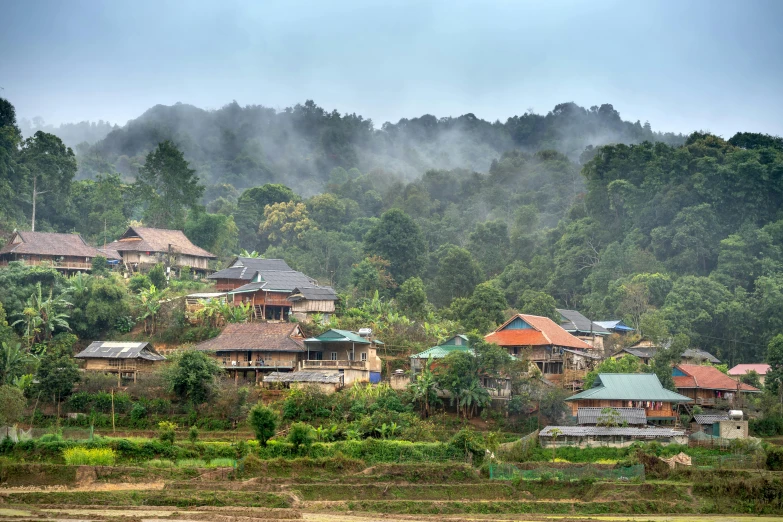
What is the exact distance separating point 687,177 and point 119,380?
144ft

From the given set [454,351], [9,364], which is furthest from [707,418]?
[9,364]

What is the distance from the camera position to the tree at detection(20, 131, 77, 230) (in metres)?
73.7

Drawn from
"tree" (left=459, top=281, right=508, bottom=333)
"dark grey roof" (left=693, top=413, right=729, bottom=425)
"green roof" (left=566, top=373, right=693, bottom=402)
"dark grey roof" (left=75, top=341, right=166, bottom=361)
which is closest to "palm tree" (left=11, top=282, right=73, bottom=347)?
"dark grey roof" (left=75, top=341, right=166, bottom=361)

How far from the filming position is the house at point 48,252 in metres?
60.1

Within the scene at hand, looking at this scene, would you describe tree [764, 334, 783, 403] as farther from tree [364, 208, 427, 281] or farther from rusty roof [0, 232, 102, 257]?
rusty roof [0, 232, 102, 257]

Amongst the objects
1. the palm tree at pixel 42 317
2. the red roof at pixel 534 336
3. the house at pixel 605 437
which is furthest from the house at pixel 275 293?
the house at pixel 605 437

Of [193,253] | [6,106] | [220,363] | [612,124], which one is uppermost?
[612,124]

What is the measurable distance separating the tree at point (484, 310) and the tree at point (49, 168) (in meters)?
35.4

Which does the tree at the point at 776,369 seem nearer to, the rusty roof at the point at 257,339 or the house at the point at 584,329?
the house at the point at 584,329

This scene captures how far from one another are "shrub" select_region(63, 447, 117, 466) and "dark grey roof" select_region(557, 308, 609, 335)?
99.3ft

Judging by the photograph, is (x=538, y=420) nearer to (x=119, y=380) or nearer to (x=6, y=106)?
(x=119, y=380)

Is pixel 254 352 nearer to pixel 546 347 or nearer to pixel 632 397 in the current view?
pixel 546 347

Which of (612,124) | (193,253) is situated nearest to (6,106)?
(193,253)

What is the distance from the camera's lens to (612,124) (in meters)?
143
